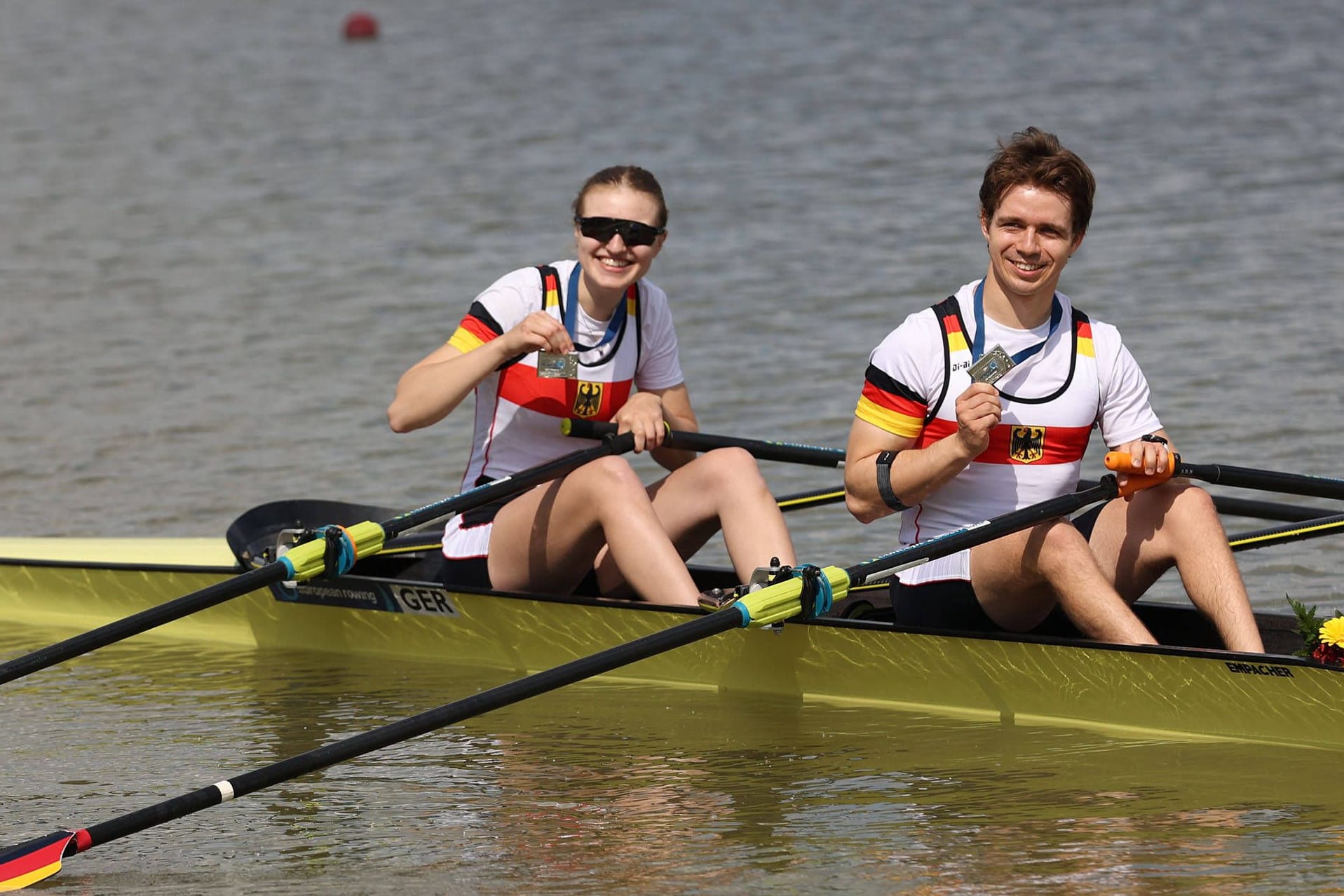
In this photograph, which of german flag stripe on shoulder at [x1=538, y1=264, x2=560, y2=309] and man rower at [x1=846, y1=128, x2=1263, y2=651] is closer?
man rower at [x1=846, y1=128, x2=1263, y2=651]

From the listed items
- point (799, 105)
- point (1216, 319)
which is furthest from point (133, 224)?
point (1216, 319)

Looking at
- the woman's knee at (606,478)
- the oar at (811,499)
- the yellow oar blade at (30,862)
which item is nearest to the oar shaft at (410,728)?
the yellow oar blade at (30,862)

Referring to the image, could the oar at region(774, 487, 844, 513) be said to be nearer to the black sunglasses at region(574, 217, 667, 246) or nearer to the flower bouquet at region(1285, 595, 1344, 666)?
the black sunglasses at region(574, 217, 667, 246)

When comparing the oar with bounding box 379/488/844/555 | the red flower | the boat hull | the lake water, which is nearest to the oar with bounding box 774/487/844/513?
the oar with bounding box 379/488/844/555

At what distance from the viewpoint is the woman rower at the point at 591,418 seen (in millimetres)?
5824

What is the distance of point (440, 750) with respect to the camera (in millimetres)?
5781

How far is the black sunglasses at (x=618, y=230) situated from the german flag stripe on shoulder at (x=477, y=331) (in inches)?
15.0

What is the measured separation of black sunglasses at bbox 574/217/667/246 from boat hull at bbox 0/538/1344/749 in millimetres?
1044

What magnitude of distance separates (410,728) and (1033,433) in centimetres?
175

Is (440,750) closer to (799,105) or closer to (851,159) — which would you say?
(851,159)

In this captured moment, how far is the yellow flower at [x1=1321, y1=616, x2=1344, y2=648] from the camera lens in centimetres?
498

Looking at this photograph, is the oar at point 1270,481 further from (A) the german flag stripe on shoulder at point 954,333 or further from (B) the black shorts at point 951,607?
(A) the german flag stripe on shoulder at point 954,333

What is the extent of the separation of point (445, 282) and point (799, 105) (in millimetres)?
6623

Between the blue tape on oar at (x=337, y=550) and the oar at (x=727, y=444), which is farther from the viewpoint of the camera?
the blue tape on oar at (x=337, y=550)
